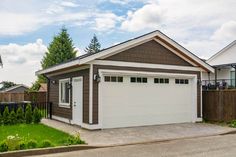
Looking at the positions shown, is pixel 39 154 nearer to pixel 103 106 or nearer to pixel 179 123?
pixel 103 106

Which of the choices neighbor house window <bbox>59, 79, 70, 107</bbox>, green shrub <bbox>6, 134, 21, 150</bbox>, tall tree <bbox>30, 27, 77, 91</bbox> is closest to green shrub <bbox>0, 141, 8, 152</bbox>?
green shrub <bbox>6, 134, 21, 150</bbox>

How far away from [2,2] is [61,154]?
8.31m

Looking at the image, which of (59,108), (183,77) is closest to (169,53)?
(183,77)

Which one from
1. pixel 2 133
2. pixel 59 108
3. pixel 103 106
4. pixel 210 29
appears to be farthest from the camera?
pixel 210 29

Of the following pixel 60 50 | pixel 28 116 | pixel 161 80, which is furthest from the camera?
pixel 60 50

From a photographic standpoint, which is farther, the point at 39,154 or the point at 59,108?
the point at 59,108

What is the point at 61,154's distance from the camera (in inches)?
364

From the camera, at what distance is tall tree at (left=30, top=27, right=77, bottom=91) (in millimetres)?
45938

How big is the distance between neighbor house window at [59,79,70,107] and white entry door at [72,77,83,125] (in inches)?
31.2

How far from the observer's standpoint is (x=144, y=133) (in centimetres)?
1264

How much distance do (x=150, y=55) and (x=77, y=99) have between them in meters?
4.06

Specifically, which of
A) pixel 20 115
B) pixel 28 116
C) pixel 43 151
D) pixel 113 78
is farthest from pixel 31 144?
pixel 20 115

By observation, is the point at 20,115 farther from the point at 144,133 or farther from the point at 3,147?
the point at 3,147

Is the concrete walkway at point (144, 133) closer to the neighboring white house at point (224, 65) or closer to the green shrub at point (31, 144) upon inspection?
the green shrub at point (31, 144)
